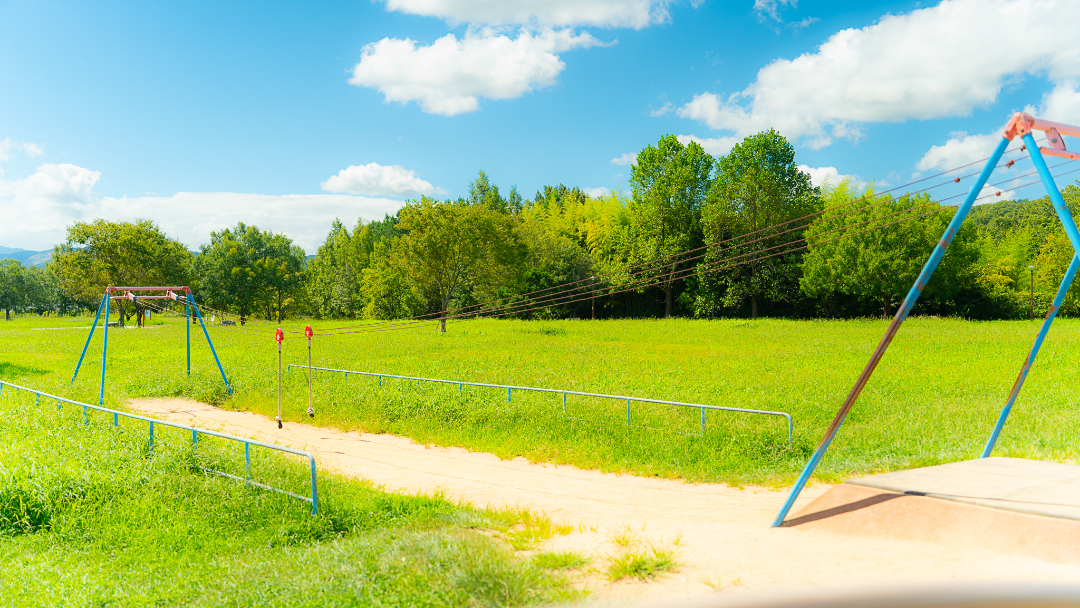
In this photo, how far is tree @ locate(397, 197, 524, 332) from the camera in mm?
43188

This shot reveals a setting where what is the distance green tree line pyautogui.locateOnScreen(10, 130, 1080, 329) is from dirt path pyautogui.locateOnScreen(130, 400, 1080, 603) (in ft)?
90.9

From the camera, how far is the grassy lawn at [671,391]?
12156 millimetres

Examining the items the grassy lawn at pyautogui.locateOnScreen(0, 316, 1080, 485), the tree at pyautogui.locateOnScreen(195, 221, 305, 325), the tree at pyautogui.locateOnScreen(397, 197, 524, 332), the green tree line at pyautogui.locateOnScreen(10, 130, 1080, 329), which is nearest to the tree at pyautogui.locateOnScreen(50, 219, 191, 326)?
the green tree line at pyautogui.locateOnScreen(10, 130, 1080, 329)

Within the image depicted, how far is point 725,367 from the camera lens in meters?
24.2

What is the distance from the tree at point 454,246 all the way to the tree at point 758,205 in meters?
20.6

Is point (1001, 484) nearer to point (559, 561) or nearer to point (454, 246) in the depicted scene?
point (559, 561)

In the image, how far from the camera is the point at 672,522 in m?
8.30

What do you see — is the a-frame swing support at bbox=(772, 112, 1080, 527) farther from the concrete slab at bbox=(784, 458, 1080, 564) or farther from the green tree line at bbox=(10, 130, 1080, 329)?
the green tree line at bbox=(10, 130, 1080, 329)

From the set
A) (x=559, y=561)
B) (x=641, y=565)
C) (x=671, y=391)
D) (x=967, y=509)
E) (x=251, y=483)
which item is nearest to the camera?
(x=641, y=565)

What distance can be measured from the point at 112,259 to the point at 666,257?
50.4 meters

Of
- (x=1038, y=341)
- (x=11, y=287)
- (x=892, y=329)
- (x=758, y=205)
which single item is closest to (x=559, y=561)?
(x=892, y=329)

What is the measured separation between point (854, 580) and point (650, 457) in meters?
6.64

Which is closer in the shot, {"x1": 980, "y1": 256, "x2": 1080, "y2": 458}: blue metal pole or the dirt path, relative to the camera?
the dirt path

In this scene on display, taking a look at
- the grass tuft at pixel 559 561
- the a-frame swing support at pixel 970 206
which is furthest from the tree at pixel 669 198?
the grass tuft at pixel 559 561
